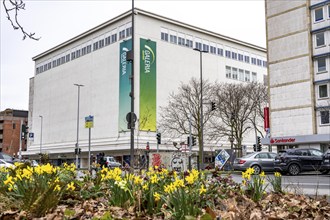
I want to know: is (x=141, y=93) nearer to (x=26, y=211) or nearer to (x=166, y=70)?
(x=166, y=70)

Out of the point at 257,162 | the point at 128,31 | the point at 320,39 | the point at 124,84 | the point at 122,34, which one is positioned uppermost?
the point at 128,31

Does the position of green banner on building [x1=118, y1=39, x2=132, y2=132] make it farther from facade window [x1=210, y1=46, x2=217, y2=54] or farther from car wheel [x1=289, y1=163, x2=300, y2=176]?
car wheel [x1=289, y1=163, x2=300, y2=176]

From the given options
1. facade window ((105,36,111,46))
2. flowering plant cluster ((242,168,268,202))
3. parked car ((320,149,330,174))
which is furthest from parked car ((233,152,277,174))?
facade window ((105,36,111,46))

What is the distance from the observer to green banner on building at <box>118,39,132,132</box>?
65125 mm

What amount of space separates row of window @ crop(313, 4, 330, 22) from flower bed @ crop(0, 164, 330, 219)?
137 feet

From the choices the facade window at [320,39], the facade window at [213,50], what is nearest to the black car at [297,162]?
the facade window at [320,39]

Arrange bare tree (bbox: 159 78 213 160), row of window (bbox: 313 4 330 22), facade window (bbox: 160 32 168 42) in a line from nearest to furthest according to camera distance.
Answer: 1. row of window (bbox: 313 4 330 22)
2. bare tree (bbox: 159 78 213 160)
3. facade window (bbox: 160 32 168 42)

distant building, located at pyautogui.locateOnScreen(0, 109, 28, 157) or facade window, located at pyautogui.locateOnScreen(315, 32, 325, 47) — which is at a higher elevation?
facade window, located at pyautogui.locateOnScreen(315, 32, 325, 47)

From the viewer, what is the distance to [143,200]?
5.00 m

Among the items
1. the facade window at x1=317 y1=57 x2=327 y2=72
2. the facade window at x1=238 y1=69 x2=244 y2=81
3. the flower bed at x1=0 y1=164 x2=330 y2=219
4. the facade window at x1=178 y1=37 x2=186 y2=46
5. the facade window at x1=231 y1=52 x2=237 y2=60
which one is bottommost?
the flower bed at x1=0 y1=164 x2=330 y2=219

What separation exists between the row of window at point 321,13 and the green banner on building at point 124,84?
2984cm

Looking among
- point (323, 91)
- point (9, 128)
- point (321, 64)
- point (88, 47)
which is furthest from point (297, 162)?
point (9, 128)

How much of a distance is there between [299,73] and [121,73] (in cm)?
3089

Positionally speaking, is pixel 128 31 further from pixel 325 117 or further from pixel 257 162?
pixel 257 162
